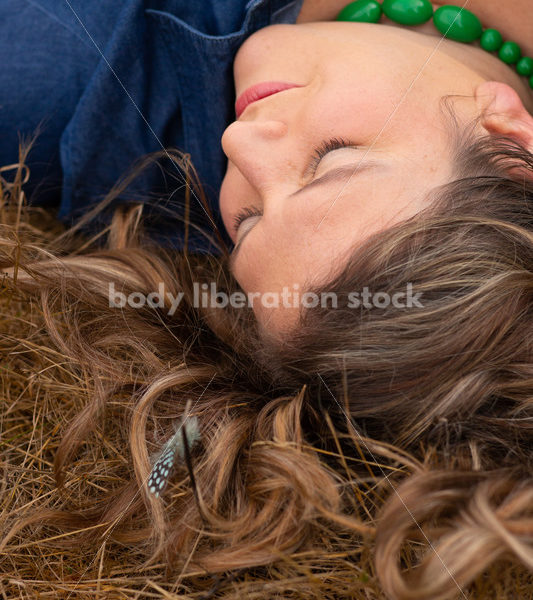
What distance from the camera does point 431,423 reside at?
90 centimetres

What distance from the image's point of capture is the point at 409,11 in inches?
45.9

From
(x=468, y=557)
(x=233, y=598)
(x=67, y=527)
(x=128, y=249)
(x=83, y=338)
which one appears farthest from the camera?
(x=128, y=249)

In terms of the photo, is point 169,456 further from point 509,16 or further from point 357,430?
point 509,16

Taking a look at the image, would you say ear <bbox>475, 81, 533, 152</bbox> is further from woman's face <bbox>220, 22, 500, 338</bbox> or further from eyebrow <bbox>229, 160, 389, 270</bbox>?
eyebrow <bbox>229, 160, 389, 270</bbox>

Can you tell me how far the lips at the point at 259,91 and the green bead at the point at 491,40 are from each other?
0.42 metres

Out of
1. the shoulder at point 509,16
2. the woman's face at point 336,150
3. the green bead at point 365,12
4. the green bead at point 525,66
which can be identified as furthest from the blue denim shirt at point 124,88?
the green bead at point 525,66

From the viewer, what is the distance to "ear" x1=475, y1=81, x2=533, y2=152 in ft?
3.26

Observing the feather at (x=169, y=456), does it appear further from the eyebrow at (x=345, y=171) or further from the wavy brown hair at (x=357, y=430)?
Result: the eyebrow at (x=345, y=171)

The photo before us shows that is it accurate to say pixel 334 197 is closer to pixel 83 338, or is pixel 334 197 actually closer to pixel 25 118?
pixel 83 338

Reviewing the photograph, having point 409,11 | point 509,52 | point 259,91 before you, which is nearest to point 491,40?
point 509,52

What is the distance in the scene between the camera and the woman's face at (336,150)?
35.8 inches

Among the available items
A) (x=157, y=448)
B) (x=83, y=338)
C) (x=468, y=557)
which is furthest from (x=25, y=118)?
(x=468, y=557)

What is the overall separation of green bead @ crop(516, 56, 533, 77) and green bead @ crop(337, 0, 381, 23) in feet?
0.96

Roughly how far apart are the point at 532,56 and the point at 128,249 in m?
0.91
